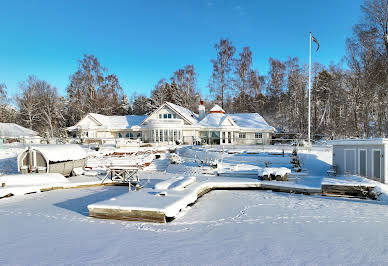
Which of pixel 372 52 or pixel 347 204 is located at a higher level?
pixel 372 52

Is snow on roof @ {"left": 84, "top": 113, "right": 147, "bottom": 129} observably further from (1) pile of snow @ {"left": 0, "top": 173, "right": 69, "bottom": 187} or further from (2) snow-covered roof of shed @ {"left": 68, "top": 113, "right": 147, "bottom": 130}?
(1) pile of snow @ {"left": 0, "top": 173, "right": 69, "bottom": 187}

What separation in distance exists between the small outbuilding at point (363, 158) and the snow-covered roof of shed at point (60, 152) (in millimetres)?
15650

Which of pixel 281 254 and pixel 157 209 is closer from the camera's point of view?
pixel 281 254

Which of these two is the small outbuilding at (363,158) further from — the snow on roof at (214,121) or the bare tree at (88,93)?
the bare tree at (88,93)

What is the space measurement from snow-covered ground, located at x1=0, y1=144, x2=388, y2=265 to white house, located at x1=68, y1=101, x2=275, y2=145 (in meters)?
18.3

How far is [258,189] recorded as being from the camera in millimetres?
11812

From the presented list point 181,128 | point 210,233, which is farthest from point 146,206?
point 181,128

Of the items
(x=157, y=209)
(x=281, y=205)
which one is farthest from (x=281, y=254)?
(x=281, y=205)

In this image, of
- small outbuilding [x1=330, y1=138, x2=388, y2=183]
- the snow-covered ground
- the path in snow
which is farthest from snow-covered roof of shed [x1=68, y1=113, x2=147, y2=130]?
small outbuilding [x1=330, y1=138, x2=388, y2=183]

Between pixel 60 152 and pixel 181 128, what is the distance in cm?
1559

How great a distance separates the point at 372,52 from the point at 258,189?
2025 cm

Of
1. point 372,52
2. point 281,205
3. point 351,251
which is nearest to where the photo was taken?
point 351,251

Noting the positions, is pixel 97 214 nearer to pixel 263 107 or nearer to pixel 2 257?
pixel 2 257

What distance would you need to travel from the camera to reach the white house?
93.0ft
